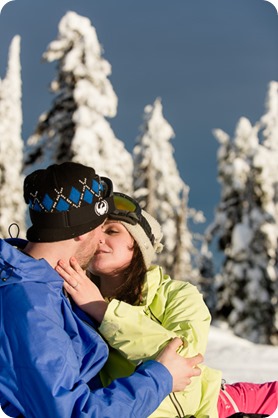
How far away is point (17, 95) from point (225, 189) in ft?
42.8

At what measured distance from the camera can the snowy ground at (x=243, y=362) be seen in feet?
28.3

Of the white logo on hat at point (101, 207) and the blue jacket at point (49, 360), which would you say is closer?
the blue jacket at point (49, 360)

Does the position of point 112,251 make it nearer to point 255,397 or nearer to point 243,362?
point 255,397

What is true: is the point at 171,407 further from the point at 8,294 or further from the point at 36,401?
the point at 8,294

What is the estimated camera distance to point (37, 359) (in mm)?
2637

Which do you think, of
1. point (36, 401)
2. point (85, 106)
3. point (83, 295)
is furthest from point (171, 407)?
point (85, 106)

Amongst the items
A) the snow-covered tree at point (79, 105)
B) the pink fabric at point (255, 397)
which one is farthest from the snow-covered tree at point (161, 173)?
the pink fabric at point (255, 397)

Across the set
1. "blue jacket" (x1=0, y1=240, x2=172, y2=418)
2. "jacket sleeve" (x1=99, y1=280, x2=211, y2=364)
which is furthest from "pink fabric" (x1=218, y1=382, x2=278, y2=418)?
"blue jacket" (x1=0, y1=240, x2=172, y2=418)

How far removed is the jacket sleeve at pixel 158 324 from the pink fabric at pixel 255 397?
1002 mm

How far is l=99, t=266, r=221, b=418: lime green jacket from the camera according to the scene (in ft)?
10.9

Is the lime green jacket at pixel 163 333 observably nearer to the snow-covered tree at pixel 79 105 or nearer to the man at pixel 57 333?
the man at pixel 57 333

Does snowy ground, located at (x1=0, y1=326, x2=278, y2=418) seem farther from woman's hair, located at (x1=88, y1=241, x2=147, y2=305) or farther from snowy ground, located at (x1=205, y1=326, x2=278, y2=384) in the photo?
woman's hair, located at (x1=88, y1=241, x2=147, y2=305)

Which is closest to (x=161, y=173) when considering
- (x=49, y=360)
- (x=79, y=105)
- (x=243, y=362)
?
(x=79, y=105)

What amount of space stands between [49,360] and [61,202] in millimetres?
843
